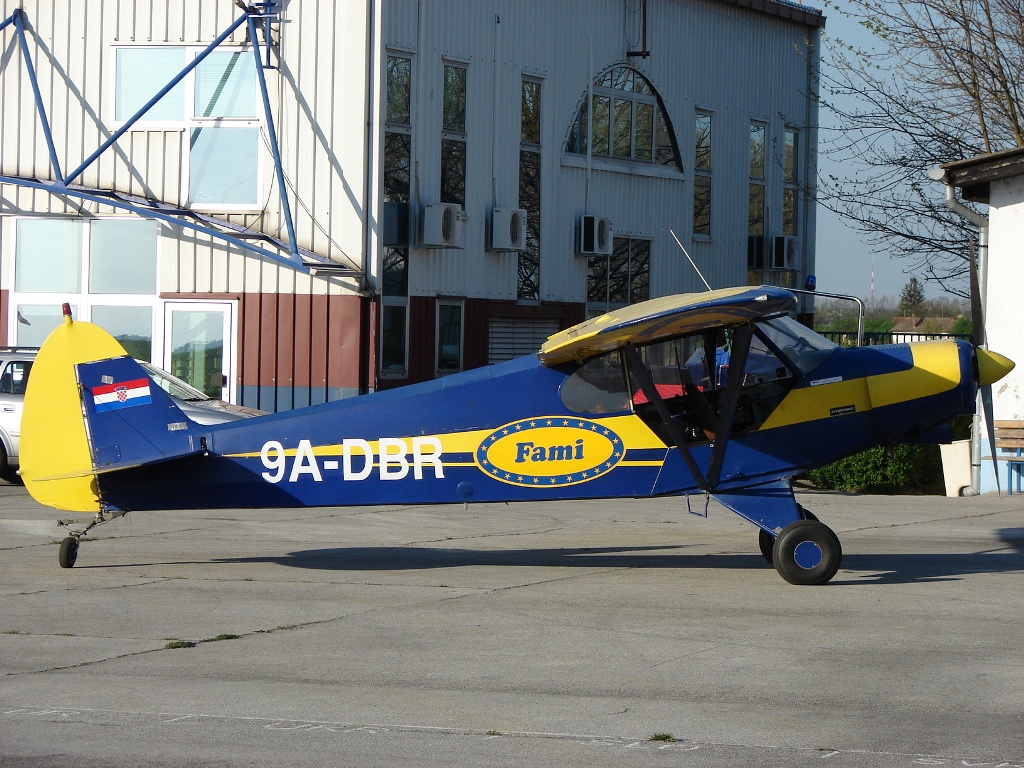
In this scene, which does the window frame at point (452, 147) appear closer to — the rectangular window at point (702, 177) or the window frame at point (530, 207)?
the window frame at point (530, 207)

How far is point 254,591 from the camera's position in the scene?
369 inches

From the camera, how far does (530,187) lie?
2273cm

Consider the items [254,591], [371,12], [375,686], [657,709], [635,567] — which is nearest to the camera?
[657,709]

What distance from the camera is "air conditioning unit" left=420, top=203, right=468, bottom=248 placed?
66.0 ft

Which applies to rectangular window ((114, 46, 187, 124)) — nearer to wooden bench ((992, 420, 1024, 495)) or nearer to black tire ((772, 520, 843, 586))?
wooden bench ((992, 420, 1024, 495))

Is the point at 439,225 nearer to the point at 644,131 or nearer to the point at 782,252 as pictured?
the point at 644,131

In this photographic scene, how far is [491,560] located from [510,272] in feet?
38.3

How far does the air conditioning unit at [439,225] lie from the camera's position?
66.0 feet

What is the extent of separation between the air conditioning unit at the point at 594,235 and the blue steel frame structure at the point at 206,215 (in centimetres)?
556

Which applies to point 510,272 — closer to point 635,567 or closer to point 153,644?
point 635,567

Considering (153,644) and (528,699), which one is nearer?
(528,699)

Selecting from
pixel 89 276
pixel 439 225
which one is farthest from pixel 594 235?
pixel 89 276

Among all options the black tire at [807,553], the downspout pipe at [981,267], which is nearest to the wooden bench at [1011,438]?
the downspout pipe at [981,267]

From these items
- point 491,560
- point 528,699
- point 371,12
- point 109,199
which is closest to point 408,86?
point 371,12
